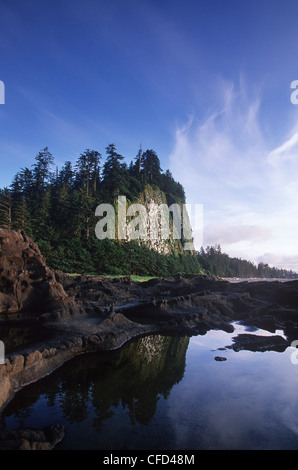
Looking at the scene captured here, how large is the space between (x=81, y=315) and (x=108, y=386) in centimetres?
464

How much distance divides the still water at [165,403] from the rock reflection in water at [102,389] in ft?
0.06

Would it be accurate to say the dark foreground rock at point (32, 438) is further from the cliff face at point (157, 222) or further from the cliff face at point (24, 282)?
the cliff face at point (157, 222)

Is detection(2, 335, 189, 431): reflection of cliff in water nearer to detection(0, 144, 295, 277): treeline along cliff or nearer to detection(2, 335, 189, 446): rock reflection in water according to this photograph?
detection(2, 335, 189, 446): rock reflection in water

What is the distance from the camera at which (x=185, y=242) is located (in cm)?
6969

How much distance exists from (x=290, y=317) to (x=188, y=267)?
1779 inches

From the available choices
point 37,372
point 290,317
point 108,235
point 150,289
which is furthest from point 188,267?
point 37,372

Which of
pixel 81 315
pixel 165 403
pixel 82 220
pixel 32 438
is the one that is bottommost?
pixel 165 403

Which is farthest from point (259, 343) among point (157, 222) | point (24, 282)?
point (157, 222)

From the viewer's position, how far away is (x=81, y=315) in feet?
32.1

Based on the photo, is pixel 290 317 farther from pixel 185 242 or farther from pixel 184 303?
pixel 185 242

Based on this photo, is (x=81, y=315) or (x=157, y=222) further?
(x=157, y=222)

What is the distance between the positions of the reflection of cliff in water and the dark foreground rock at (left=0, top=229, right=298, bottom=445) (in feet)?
1.31

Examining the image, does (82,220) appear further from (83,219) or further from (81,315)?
(81,315)

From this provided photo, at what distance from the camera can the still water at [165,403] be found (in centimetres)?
387
